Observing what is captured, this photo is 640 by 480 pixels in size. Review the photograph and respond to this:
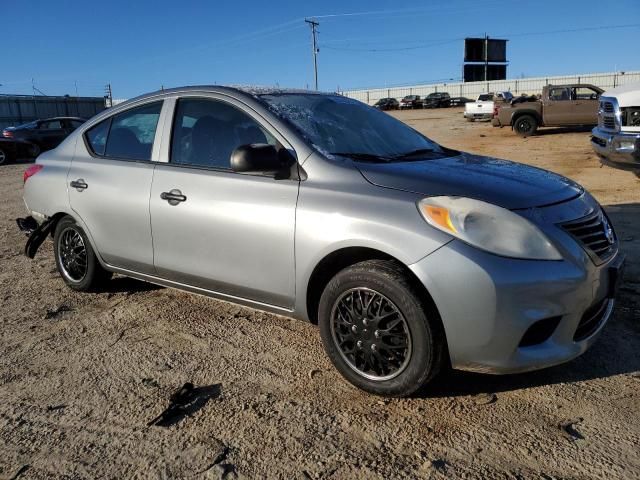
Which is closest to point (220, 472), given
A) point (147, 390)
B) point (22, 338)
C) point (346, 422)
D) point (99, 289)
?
point (346, 422)

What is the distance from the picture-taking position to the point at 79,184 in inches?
174

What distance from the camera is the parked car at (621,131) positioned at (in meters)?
7.67

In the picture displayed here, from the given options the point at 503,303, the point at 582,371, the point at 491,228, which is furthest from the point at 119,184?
the point at 582,371

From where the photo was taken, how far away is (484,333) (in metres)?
2.64

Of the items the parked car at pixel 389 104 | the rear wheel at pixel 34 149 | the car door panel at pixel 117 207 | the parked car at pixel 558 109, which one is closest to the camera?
the car door panel at pixel 117 207

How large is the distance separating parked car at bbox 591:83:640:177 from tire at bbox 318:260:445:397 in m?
6.23

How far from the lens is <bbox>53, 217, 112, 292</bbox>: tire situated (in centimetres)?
457

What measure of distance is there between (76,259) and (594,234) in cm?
390

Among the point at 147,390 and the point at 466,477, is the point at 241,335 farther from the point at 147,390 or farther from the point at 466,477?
the point at 466,477

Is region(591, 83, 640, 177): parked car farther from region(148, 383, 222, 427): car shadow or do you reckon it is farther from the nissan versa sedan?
region(148, 383, 222, 427): car shadow

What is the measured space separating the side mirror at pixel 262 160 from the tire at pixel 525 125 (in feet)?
63.4

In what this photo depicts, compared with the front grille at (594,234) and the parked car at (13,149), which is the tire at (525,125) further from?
the front grille at (594,234)

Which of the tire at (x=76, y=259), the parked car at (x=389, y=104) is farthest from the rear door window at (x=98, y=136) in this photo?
the parked car at (x=389, y=104)

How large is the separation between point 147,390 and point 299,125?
70.4 inches
